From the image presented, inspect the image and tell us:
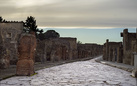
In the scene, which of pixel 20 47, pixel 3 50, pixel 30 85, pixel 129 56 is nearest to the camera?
pixel 30 85

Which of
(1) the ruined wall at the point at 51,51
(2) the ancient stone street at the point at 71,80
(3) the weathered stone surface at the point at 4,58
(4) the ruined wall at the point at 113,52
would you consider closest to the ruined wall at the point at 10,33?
(1) the ruined wall at the point at 51,51

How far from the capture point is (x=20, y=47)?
9992 mm

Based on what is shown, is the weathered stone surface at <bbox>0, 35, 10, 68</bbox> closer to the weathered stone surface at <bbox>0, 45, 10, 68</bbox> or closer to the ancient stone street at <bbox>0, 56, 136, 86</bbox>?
the weathered stone surface at <bbox>0, 45, 10, 68</bbox>

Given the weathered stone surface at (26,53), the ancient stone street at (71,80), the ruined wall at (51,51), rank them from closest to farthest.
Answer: the ancient stone street at (71,80) < the weathered stone surface at (26,53) < the ruined wall at (51,51)

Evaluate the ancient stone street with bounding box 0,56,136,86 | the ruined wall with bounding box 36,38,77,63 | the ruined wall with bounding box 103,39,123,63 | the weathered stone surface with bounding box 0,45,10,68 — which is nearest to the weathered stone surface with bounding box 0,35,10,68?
the weathered stone surface with bounding box 0,45,10,68

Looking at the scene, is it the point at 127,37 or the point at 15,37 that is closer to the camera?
the point at 127,37

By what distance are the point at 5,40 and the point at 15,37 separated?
1409 millimetres

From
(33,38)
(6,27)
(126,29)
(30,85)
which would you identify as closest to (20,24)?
(6,27)

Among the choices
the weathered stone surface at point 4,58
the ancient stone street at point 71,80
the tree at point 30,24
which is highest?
the tree at point 30,24

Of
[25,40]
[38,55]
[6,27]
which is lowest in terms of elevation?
[38,55]

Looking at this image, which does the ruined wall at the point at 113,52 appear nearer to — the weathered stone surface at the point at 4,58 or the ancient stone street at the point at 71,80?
the weathered stone surface at the point at 4,58

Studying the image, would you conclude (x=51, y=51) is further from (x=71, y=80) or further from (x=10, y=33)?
(x=71, y=80)

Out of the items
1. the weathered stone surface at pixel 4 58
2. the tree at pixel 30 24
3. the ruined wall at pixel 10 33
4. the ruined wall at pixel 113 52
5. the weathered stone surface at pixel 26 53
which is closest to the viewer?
the weathered stone surface at pixel 26 53

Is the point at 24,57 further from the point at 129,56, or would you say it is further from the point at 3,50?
the point at 129,56
